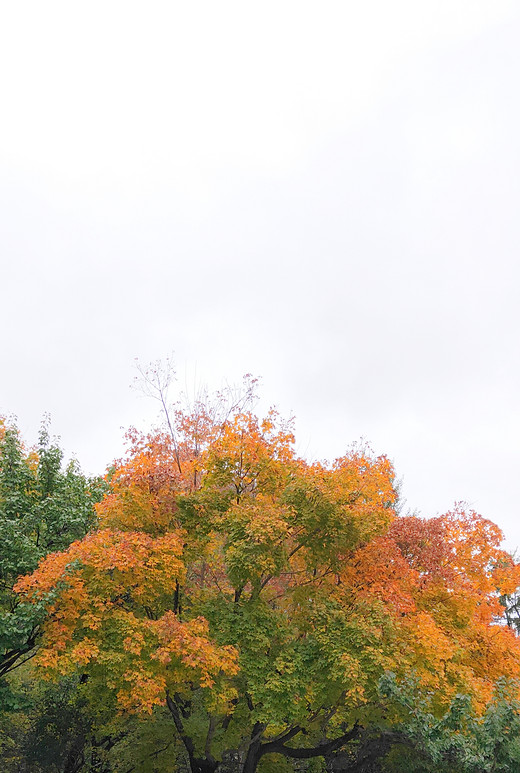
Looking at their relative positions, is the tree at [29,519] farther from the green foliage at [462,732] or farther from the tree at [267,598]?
the green foliage at [462,732]

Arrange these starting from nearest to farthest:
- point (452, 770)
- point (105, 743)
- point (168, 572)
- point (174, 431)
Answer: point (452, 770)
point (168, 572)
point (174, 431)
point (105, 743)

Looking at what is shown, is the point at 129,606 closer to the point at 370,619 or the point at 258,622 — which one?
the point at 258,622

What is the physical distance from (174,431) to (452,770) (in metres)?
9.93

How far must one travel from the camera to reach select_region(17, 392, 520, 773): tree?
11727 millimetres

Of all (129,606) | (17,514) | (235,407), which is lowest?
(129,606)

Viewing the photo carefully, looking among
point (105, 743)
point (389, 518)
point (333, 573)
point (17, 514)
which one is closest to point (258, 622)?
point (333, 573)

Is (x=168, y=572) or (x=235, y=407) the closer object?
(x=168, y=572)

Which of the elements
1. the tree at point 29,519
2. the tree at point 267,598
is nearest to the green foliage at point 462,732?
the tree at point 267,598

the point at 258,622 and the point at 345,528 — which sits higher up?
the point at 345,528

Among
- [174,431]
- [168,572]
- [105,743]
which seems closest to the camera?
[168,572]

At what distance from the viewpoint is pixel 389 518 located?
13148 millimetres

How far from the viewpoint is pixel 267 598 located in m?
15.1

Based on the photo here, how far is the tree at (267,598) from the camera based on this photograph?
1173cm

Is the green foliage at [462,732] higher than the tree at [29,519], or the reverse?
the tree at [29,519]
